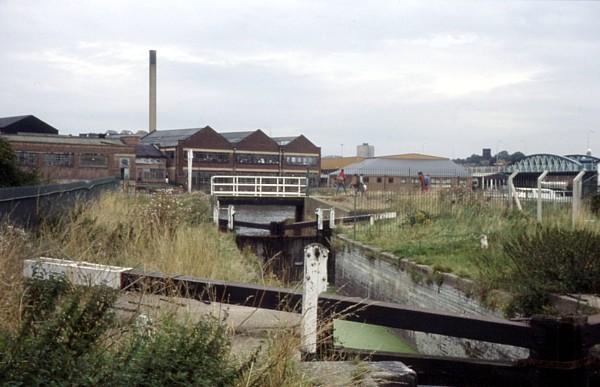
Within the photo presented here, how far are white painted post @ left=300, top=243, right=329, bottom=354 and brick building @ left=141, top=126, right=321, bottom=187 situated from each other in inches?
1859

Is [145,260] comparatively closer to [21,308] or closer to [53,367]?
[21,308]

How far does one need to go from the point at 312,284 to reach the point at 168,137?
59502mm

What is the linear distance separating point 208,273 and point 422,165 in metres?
A: 62.2

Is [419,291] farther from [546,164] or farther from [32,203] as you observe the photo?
[546,164]

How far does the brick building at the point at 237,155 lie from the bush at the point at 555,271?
44055 mm

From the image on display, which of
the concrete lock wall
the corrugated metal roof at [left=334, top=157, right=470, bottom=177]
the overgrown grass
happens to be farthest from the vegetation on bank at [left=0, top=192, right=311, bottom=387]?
the corrugated metal roof at [left=334, top=157, right=470, bottom=177]

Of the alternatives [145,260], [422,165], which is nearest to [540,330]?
[145,260]

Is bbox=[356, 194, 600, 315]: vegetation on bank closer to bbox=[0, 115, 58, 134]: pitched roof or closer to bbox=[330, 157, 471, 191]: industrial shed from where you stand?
bbox=[330, 157, 471, 191]: industrial shed

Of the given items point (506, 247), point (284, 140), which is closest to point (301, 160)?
point (284, 140)

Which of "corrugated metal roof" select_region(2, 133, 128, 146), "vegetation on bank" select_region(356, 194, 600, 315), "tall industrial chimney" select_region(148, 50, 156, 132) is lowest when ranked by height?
Result: "vegetation on bank" select_region(356, 194, 600, 315)

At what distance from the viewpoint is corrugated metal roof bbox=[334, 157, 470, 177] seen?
207 feet

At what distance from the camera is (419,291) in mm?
12477

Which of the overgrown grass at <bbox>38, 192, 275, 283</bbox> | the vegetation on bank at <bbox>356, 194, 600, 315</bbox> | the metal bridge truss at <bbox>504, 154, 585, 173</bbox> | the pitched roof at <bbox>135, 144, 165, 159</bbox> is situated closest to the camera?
the overgrown grass at <bbox>38, 192, 275, 283</bbox>

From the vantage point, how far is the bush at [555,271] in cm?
795
